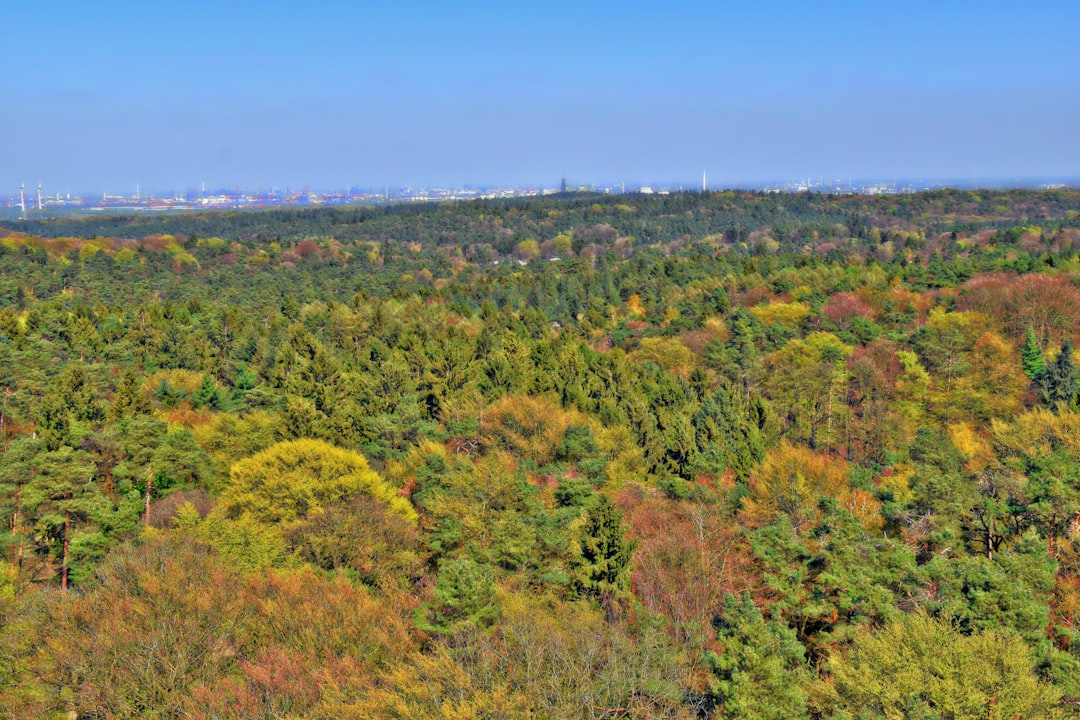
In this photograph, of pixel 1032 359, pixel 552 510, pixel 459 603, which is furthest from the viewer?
pixel 1032 359

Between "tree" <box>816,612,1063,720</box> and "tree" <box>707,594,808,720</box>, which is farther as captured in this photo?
"tree" <box>707,594,808,720</box>

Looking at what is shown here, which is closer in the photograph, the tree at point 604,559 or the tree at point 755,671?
the tree at point 755,671

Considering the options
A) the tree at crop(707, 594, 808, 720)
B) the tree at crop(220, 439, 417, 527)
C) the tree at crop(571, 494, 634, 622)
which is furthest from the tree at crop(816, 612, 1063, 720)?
the tree at crop(220, 439, 417, 527)

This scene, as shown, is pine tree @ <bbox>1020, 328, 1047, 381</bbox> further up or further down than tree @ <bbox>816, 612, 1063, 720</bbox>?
further up

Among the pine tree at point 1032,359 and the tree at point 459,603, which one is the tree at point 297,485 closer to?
the tree at point 459,603

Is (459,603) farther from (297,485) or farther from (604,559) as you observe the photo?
(297,485)

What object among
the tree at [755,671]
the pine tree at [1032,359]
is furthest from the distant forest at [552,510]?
the pine tree at [1032,359]

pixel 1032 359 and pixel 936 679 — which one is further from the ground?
pixel 1032 359

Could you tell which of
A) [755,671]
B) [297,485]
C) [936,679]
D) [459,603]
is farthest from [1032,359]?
[459,603]

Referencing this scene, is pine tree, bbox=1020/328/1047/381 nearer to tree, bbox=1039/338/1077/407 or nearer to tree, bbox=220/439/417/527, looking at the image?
tree, bbox=1039/338/1077/407
